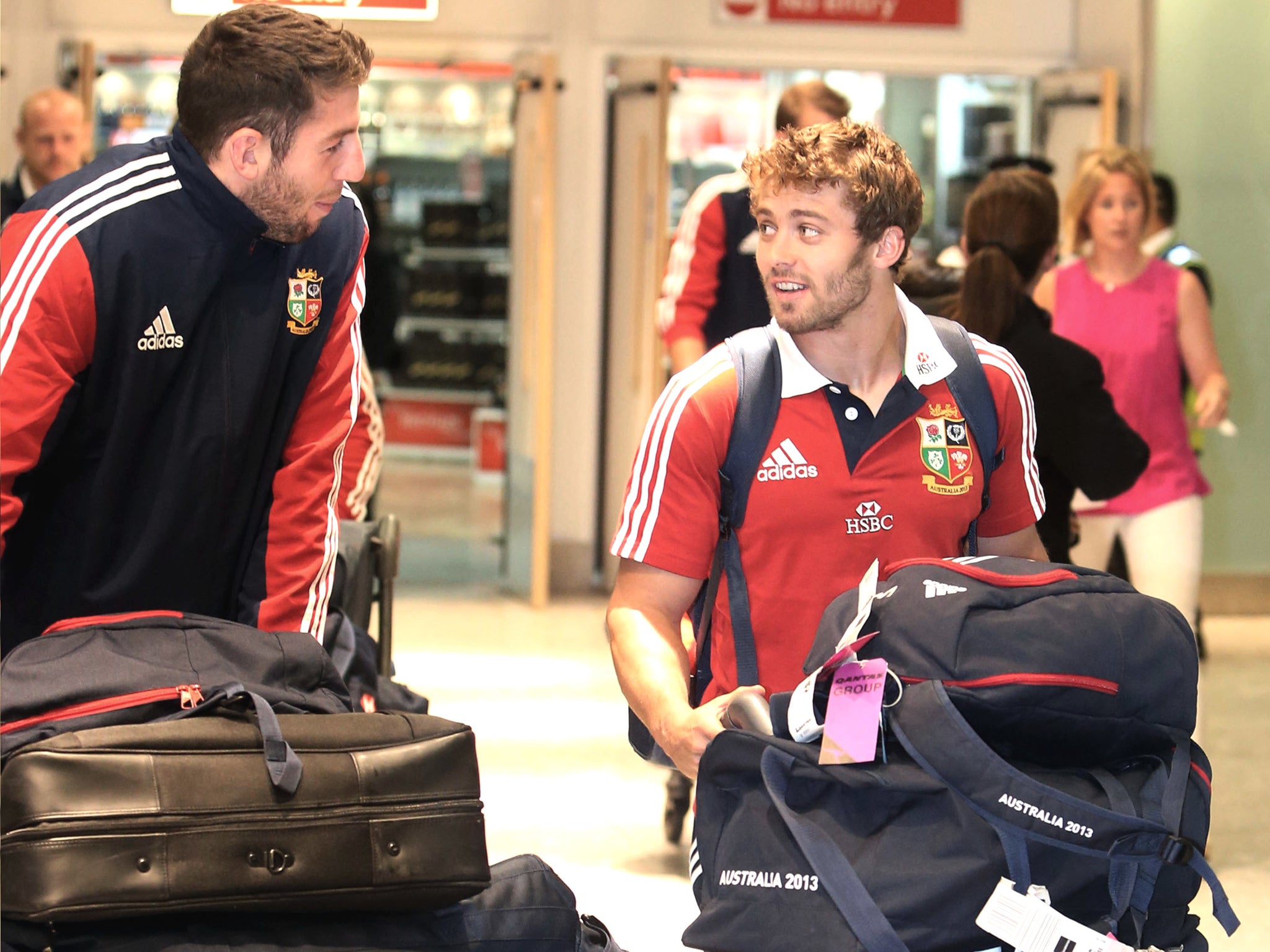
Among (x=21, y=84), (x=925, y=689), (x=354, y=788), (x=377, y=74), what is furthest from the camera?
(x=377, y=74)

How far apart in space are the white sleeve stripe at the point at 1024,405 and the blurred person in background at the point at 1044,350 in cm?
81

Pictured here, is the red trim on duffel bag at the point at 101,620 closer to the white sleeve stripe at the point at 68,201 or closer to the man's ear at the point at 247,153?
the white sleeve stripe at the point at 68,201

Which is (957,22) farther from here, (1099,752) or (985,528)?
(1099,752)

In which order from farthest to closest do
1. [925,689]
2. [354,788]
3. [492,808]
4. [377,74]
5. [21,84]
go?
[377,74], [21,84], [492,808], [354,788], [925,689]

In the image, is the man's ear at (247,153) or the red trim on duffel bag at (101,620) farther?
the man's ear at (247,153)

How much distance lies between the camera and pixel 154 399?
7.41 feet

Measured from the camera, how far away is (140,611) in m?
2.22

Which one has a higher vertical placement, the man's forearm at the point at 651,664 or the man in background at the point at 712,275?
the man in background at the point at 712,275

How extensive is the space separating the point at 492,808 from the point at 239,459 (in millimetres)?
2422

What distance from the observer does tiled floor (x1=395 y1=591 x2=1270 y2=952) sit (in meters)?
3.97

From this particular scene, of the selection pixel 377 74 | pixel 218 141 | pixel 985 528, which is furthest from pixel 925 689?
pixel 377 74

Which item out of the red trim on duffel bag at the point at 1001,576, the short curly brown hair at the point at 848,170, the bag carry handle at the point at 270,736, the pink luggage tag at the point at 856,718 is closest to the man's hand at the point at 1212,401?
the short curly brown hair at the point at 848,170

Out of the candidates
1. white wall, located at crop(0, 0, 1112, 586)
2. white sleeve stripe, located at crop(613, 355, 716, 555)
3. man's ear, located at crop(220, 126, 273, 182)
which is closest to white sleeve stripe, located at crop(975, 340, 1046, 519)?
white sleeve stripe, located at crop(613, 355, 716, 555)

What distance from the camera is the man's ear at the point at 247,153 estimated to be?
2.24 m
